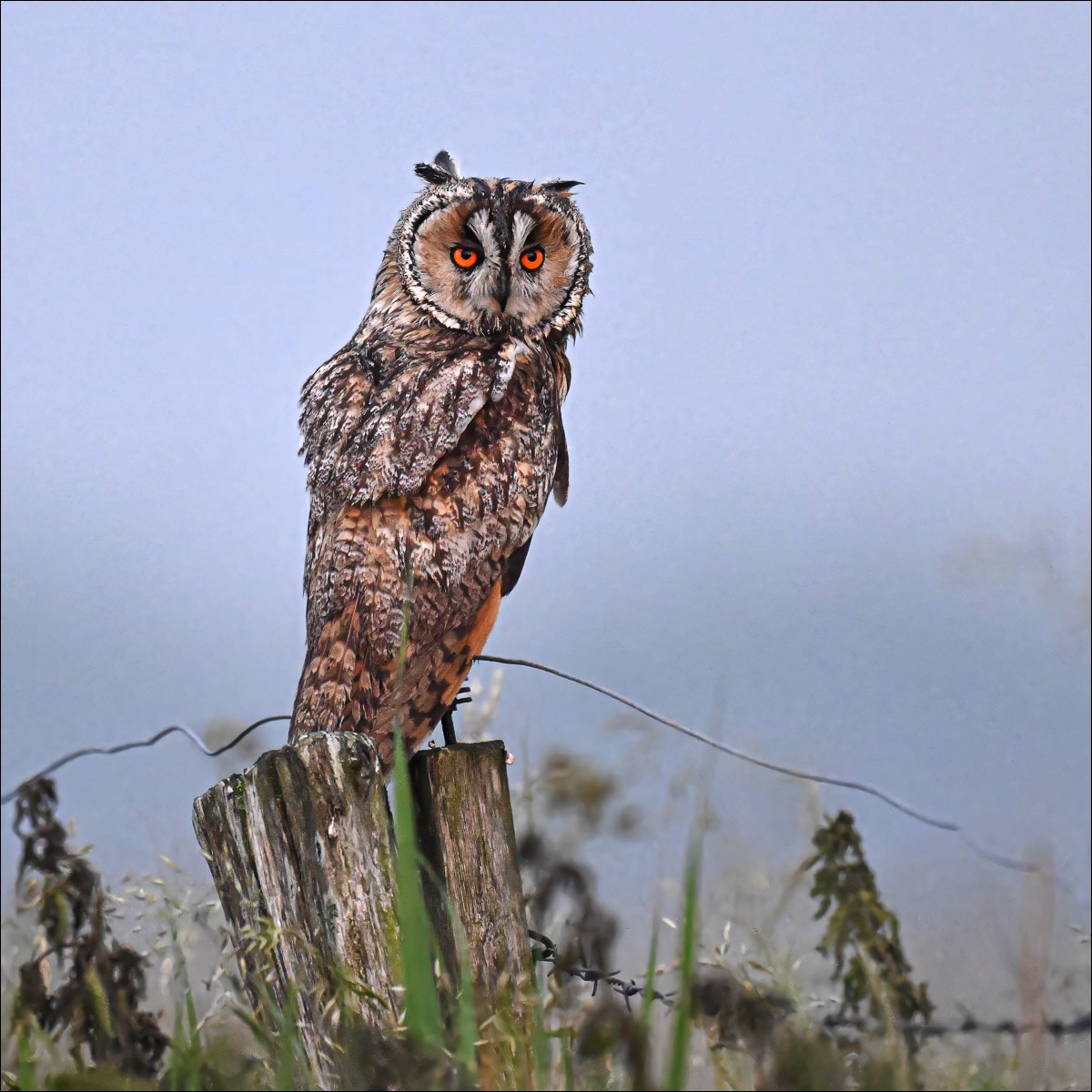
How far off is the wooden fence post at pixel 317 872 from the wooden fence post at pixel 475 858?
0.21 m

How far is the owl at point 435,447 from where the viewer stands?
10.5 ft

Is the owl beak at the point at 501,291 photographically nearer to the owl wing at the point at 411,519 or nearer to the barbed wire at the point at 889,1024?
the owl wing at the point at 411,519

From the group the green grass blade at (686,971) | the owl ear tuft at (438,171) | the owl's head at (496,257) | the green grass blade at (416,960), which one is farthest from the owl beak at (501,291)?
the green grass blade at (686,971)

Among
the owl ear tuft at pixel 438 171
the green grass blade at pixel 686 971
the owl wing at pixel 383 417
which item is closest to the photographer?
the green grass blade at pixel 686 971

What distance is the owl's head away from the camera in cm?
409

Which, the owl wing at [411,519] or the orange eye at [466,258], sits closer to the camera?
the owl wing at [411,519]

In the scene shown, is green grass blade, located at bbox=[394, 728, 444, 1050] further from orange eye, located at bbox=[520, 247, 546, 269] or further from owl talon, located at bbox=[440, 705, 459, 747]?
orange eye, located at bbox=[520, 247, 546, 269]

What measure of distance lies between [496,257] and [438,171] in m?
0.64

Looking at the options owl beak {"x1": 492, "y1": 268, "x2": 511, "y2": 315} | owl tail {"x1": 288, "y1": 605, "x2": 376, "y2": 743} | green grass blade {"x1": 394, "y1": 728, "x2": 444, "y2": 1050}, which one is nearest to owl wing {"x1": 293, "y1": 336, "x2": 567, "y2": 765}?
owl tail {"x1": 288, "y1": 605, "x2": 376, "y2": 743}

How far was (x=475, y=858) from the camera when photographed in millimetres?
2400

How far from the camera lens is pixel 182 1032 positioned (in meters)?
1.63

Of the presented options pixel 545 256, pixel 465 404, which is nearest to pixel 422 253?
pixel 545 256

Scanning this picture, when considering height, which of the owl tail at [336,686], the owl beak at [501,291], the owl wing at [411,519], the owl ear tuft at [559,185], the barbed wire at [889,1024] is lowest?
the barbed wire at [889,1024]

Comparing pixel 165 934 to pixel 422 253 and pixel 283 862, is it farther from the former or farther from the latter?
pixel 422 253
